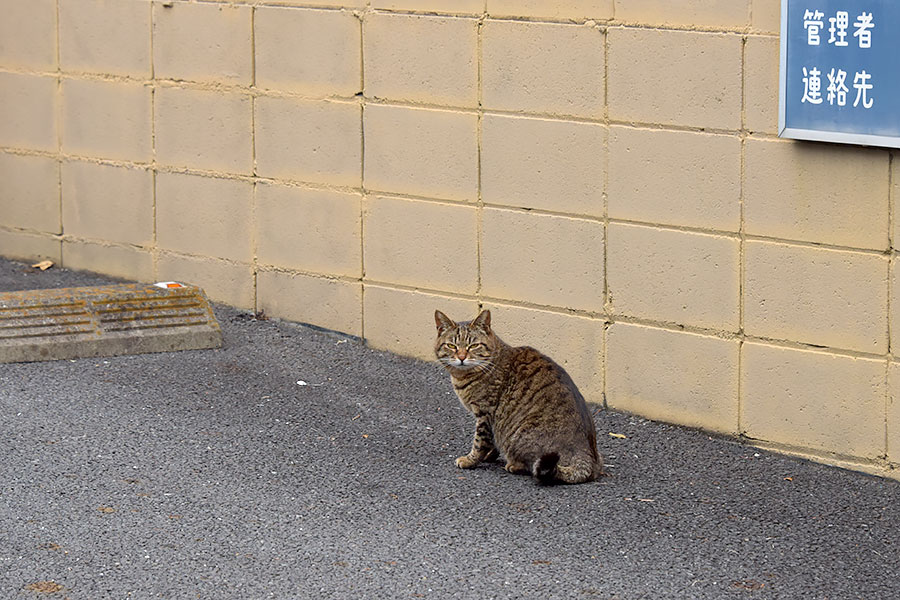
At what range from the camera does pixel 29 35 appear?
981 centimetres

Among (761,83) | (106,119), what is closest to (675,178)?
(761,83)

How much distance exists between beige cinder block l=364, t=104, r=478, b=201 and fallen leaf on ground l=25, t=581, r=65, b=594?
3.48 meters

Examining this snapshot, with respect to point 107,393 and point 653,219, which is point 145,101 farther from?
point 653,219

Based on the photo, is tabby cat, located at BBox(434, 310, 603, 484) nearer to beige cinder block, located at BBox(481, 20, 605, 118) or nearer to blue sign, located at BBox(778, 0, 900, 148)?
beige cinder block, located at BBox(481, 20, 605, 118)

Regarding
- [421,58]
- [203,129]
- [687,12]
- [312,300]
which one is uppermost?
[687,12]

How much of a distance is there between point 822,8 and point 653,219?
4.49ft

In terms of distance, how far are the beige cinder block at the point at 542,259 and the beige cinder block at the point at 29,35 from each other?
12.0 ft

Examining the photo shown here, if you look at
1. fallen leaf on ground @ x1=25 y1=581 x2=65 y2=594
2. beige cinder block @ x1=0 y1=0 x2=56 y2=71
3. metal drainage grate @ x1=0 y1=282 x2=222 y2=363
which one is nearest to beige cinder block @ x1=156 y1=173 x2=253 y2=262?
metal drainage grate @ x1=0 y1=282 x2=222 y2=363

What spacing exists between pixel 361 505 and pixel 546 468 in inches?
32.5

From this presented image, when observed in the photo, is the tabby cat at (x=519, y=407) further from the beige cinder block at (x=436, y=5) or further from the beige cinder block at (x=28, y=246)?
the beige cinder block at (x=28, y=246)

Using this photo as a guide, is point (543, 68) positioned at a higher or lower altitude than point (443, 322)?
higher

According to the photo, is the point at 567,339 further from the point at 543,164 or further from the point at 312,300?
the point at 312,300

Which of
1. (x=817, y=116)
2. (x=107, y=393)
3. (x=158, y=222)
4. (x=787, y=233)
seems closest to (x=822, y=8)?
(x=817, y=116)

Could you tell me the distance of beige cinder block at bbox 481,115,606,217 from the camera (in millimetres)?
7422
